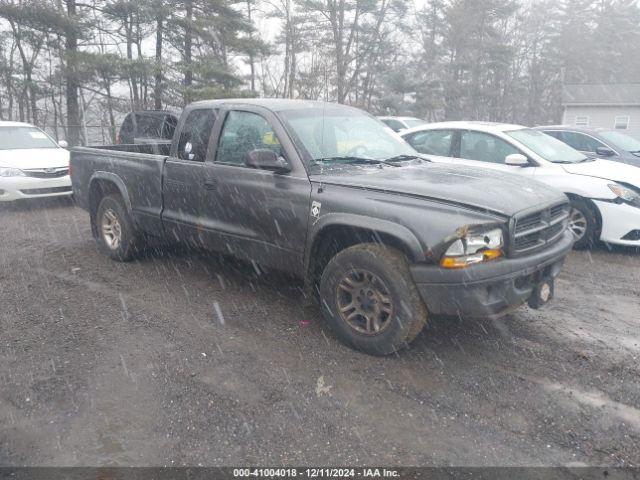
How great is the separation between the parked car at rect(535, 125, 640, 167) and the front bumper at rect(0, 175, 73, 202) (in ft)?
29.1

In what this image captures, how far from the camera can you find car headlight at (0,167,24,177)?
9070 mm

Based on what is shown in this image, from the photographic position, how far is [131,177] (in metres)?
5.68

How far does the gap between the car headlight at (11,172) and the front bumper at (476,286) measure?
830cm

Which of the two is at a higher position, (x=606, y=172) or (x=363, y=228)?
(x=606, y=172)

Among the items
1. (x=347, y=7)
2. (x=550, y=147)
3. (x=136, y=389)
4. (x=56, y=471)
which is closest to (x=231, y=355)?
(x=136, y=389)

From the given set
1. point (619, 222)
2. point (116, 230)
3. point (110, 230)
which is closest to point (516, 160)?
point (619, 222)

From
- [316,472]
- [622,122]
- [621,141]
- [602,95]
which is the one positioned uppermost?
[602,95]

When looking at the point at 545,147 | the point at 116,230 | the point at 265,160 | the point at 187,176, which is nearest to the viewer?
the point at 265,160

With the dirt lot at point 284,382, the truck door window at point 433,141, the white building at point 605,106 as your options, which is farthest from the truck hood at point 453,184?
the white building at point 605,106

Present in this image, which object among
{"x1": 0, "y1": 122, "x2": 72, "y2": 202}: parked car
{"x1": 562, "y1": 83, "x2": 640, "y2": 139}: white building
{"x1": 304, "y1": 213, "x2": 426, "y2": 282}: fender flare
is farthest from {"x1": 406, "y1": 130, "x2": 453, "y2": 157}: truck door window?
{"x1": 562, "y1": 83, "x2": 640, "y2": 139}: white building

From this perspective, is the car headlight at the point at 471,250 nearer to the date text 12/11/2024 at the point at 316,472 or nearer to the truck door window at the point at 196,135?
the date text 12/11/2024 at the point at 316,472

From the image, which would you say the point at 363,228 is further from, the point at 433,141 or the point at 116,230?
the point at 433,141

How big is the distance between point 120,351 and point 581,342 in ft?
11.8

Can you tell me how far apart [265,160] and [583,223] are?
463cm
